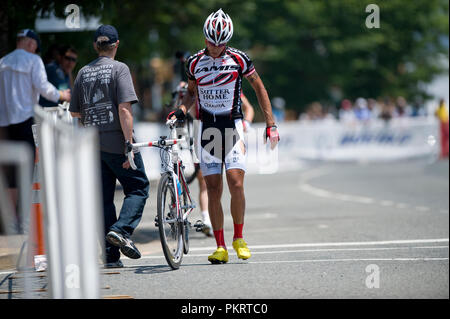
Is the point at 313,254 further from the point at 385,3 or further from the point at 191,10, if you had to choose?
the point at 385,3

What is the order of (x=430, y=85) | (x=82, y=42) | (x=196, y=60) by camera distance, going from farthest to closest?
(x=430, y=85)
(x=82, y=42)
(x=196, y=60)

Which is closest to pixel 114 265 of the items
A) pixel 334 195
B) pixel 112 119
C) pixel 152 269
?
pixel 152 269

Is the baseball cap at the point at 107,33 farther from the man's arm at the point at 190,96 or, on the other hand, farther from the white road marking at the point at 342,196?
the white road marking at the point at 342,196

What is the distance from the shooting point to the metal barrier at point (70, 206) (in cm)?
422

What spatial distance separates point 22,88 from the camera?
31.5 ft

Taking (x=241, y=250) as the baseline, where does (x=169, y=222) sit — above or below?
above

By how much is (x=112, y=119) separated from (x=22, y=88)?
2.35m

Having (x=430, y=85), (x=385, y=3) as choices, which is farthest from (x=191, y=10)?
(x=430, y=85)

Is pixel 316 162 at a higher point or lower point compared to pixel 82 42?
lower

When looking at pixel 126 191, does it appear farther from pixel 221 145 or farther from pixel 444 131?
pixel 444 131

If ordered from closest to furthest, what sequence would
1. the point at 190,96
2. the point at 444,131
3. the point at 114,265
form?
the point at 114,265, the point at 190,96, the point at 444,131

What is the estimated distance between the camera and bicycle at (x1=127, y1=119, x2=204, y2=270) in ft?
24.0

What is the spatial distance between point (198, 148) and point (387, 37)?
52355 mm
